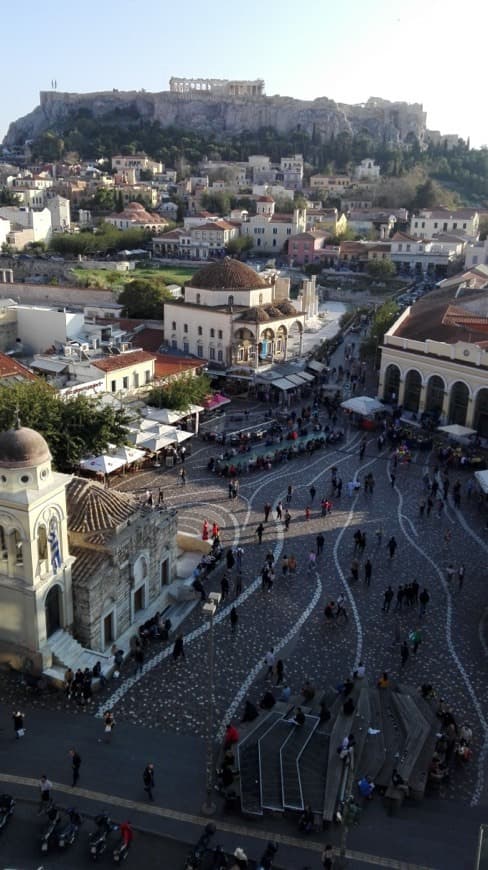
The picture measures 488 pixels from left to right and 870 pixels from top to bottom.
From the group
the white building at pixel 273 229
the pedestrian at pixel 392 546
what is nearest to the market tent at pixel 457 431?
the pedestrian at pixel 392 546

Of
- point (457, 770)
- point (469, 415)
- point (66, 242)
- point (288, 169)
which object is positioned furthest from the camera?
point (288, 169)

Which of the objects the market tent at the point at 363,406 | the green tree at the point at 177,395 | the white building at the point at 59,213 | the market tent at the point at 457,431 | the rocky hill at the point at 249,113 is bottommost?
the market tent at the point at 457,431

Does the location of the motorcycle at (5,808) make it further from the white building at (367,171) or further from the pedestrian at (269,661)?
the white building at (367,171)

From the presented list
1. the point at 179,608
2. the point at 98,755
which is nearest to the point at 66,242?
the point at 179,608

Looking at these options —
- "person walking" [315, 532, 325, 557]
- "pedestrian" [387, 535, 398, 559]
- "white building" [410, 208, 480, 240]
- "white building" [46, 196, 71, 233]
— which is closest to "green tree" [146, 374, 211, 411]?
"person walking" [315, 532, 325, 557]

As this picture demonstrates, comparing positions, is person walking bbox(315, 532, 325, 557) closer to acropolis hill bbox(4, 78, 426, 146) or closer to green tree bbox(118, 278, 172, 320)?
green tree bbox(118, 278, 172, 320)

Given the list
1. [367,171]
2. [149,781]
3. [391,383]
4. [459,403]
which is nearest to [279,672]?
[149,781]

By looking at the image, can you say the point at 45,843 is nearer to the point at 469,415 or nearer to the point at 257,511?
the point at 257,511
